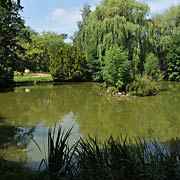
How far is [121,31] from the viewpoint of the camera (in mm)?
25500

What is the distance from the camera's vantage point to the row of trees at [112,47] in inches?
859

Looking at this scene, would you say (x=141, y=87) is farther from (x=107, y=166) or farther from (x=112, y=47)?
(x=107, y=166)

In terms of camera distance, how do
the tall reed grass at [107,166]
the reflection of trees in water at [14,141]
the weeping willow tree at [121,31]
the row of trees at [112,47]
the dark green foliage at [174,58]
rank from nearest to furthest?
the tall reed grass at [107,166]
the reflection of trees in water at [14,141]
the row of trees at [112,47]
the weeping willow tree at [121,31]
the dark green foliage at [174,58]

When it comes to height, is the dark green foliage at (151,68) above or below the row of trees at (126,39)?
below

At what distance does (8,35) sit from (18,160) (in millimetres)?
17200

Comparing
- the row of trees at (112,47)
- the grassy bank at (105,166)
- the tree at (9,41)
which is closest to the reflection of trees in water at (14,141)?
the grassy bank at (105,166)

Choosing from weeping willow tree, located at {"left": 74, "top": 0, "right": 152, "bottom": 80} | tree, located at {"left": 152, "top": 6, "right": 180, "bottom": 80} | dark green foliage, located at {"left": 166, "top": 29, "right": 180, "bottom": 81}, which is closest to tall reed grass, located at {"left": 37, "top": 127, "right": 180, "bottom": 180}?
weeping willow tree, located at {"left": 74, "top": 0, "right": 152, "bottom": 80}

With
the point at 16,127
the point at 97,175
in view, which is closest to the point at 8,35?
the point at 16,127

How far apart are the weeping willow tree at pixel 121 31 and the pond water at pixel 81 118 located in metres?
7.42

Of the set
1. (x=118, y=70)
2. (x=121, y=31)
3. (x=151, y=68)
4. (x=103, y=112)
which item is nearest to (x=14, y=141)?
(x=103, y=112)

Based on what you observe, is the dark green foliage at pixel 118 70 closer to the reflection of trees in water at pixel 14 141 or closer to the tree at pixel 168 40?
the tree at pixel 168 40

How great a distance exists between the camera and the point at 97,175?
11.3ft

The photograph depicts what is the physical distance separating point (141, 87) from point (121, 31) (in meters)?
8.23

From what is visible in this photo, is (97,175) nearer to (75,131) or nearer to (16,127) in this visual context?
(75,131)
